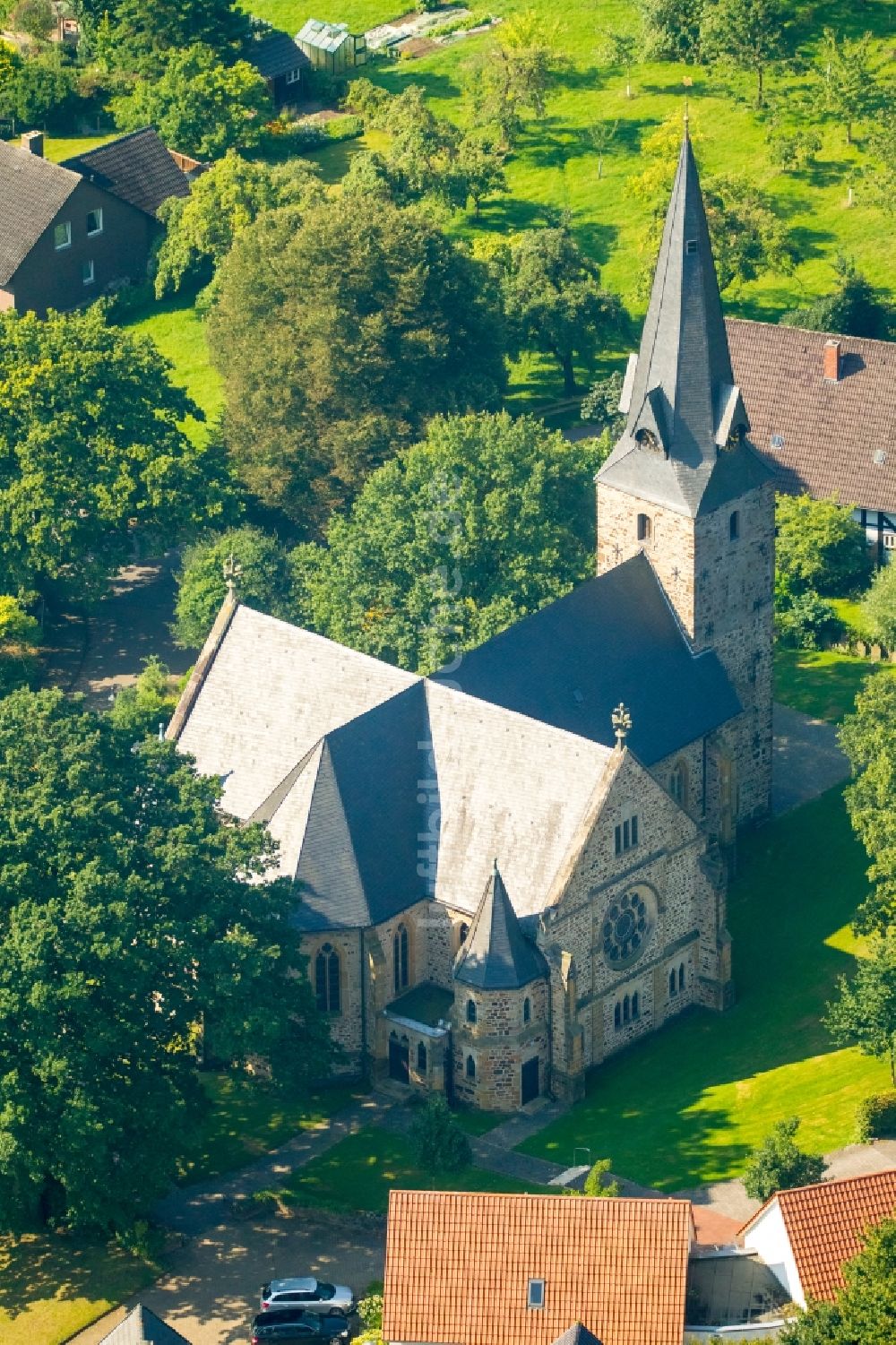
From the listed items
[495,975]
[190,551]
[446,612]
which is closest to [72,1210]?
[495,975]

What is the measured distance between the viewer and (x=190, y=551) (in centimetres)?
12369

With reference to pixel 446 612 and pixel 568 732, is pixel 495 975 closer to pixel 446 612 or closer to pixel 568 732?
pixel 568 732

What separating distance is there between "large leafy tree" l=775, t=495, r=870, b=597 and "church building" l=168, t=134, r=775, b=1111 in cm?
1774

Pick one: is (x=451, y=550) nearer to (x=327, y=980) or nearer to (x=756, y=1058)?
(x=327, y=980)

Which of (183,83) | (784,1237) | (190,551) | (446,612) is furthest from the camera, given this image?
(183,83)

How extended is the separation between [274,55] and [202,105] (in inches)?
398

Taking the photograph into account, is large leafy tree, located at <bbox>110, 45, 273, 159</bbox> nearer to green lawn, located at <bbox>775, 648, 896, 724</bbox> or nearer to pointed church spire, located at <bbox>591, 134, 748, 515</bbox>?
green lawn, located at <bbox>775, 648, 896, 724</bbox>

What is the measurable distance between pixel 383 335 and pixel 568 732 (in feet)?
110

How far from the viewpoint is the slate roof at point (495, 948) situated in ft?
309

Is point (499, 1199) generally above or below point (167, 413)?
below

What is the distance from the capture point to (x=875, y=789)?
325 feet

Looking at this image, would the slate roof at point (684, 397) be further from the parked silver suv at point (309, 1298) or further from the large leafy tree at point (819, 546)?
the parked silver suv at point (309, 1298)

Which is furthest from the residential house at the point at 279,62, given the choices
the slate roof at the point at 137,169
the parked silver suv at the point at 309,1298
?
the parked silver suv at the point at 309,1298

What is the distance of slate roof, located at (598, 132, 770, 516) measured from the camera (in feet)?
325
